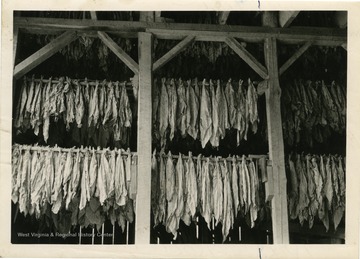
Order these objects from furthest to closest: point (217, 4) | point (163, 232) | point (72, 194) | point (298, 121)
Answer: point (163, 232)
point (298, 121)
point (72, 194)
point (217, 4)

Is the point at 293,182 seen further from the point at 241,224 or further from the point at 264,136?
the point at 241,224

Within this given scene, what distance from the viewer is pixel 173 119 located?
755 cm

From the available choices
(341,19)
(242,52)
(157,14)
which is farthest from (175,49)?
(341,19)

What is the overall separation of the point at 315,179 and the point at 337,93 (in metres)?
1.17

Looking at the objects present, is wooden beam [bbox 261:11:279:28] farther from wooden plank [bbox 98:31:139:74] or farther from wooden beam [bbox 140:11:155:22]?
wooden plank [bbox 98:31:139:74]

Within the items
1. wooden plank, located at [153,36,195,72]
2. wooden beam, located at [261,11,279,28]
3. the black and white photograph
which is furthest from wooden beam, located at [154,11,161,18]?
wooden beam, located at [261,11,279,28]

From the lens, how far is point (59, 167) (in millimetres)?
7281

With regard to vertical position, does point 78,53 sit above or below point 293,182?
above

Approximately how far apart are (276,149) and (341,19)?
1.86 meters

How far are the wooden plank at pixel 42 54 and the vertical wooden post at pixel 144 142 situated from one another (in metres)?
0.85

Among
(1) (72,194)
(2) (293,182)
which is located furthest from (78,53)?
(2) (293,182)

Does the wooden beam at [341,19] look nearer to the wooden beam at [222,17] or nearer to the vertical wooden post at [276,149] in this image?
the vertical wooden post at [276,149]

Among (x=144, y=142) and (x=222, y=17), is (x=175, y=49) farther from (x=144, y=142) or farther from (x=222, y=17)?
(x=144, y=142)

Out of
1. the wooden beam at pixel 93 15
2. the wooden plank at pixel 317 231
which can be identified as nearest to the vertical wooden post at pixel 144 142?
the wooden beam at pixel 93 15
